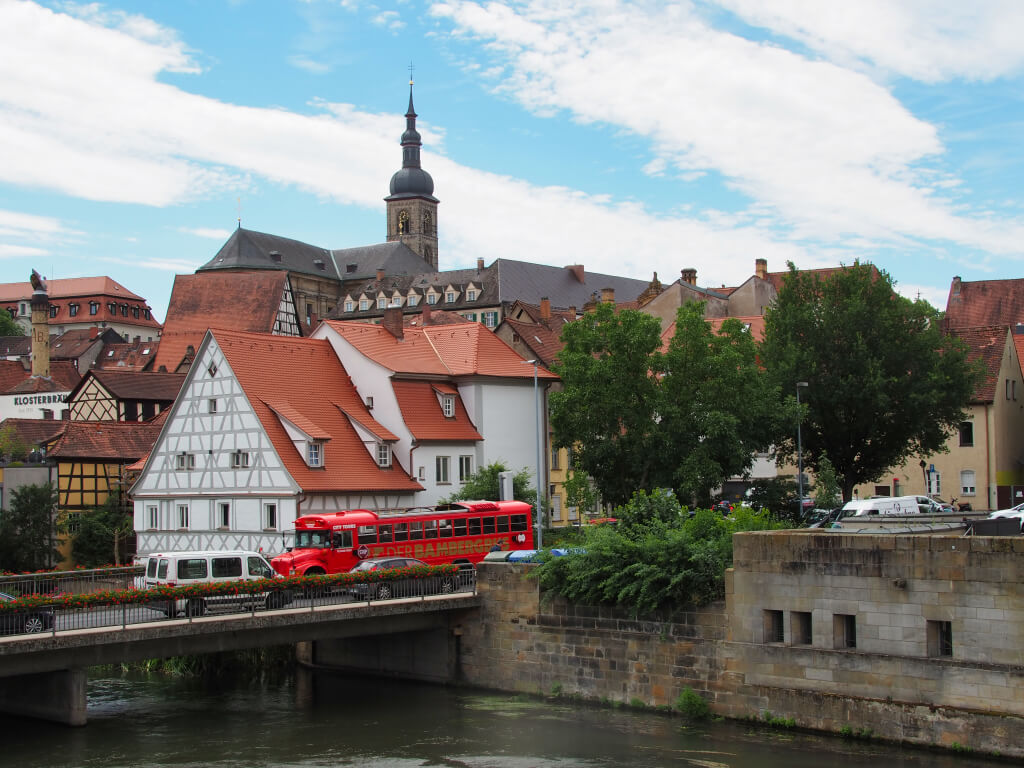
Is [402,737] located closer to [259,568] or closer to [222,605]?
[222,605]

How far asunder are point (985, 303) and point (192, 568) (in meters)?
67.9

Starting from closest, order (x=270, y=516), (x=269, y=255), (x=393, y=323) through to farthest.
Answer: (x=270, y=516)
(x=393, y=323)
(x=269, y=255)

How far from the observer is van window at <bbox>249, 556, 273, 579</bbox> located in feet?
126

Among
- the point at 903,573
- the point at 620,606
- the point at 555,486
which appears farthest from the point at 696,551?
the point at 555,486

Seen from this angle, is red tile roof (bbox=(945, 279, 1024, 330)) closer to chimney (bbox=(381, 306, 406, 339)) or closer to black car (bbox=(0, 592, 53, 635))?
chimney (bbox=(381, 306, 406, 339))

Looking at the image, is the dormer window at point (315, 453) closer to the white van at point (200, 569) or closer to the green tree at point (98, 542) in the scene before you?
the white van at point (200, 569)

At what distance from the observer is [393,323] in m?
60.6

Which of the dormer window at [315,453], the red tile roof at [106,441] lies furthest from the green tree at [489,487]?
the red tile roof at [106,441]

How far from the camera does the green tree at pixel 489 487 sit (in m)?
52.0

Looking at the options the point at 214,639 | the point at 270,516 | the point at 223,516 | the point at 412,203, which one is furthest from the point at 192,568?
the point at 412,203

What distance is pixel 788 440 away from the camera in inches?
2245

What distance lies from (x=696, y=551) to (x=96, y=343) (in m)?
118

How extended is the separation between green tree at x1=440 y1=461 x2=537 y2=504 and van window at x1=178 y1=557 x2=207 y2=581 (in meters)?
14.2

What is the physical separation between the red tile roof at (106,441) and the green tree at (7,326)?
113 meters
